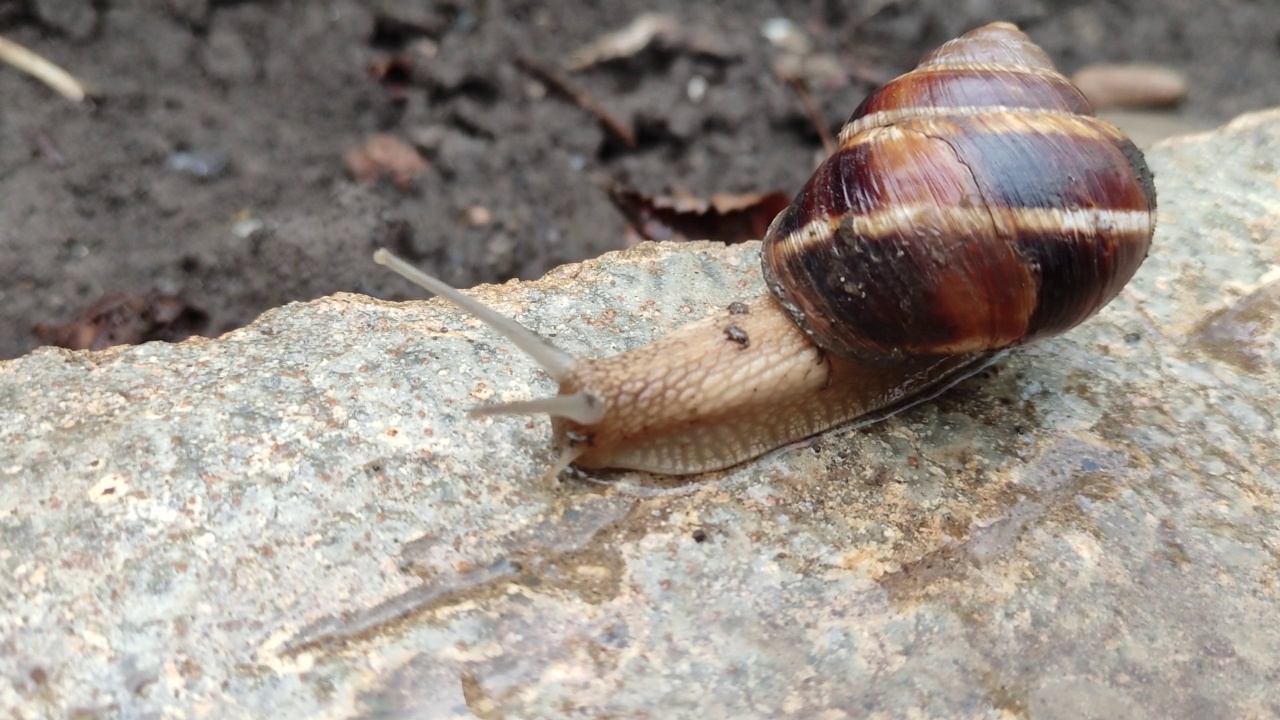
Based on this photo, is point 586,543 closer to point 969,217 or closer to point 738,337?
point 738,337

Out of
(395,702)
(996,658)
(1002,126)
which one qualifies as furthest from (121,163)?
(996,658)

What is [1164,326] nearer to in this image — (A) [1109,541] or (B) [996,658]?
(A) [1109,541]

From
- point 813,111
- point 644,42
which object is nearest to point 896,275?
point 813,111

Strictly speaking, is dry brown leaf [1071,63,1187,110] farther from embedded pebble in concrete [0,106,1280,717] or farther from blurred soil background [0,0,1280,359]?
embedded pebble in concrete [0,106,1280,717]

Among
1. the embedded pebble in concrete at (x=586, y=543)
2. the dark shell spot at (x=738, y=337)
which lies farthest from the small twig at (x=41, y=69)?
the dark shell spot at (x=738, y=337)

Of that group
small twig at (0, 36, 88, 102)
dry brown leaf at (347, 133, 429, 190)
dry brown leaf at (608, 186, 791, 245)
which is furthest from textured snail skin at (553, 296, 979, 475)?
small twig at (0, 36, 88, 102)

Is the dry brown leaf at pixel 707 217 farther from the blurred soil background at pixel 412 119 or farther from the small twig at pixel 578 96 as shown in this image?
the small twig at pixel 578 96

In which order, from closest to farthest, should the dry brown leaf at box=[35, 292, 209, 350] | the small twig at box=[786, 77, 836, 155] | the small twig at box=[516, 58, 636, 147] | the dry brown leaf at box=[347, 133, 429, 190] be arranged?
the dry brown leaf at box=[35, 292, 209, 350], the dry brown leaf at box=[347, 133, 429, 190], the small twig at box=[516, 58, 636, 147], the small twig at box=[786, 77, 836, 155]
